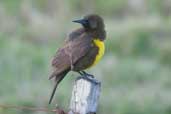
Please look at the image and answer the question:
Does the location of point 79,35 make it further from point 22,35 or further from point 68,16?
point 68,16

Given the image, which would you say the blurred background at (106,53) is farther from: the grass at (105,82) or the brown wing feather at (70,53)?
the brown wing feather at (70,53)

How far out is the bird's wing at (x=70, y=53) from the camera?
699cm

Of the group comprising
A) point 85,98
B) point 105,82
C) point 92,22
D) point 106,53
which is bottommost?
point 105,82

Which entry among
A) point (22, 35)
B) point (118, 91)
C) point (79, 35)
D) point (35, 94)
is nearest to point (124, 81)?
point (118, 91)

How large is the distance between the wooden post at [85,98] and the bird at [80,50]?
0.77 metres

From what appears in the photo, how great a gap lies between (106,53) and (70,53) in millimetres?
4705

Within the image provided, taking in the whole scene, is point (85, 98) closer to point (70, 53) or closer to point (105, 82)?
point (70, 53)

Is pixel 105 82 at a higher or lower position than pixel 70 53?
lower

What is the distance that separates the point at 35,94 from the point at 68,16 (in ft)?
11.4

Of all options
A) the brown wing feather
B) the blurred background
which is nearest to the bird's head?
the brown wing feather

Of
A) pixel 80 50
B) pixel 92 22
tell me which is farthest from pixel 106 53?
pixel 80 50

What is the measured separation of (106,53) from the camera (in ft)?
38.6

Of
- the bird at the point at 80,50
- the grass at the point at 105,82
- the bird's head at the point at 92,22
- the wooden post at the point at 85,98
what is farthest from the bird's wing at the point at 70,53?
the grass at the point at 105,82

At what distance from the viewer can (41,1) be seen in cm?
1407
